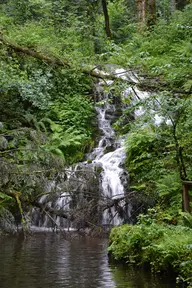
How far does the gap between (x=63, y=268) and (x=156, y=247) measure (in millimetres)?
1692

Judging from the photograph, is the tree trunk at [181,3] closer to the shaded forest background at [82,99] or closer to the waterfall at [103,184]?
the shaded forest background at [82,99]

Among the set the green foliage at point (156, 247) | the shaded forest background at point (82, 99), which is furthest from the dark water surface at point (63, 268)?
the shaded forest background at point (82, 99)

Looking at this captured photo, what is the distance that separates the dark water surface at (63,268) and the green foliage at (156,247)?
0.26 metres

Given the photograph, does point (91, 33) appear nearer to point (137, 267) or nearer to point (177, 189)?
point (177, 189)

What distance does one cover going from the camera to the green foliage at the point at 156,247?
6945 mm

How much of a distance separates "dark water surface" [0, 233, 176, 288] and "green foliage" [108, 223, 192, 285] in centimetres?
26

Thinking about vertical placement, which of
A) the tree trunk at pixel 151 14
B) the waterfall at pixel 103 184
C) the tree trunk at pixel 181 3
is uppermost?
the tree trunk at pixel 181 3

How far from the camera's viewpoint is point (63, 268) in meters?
7.74

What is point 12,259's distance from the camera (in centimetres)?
838

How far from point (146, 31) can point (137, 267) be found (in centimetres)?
1744

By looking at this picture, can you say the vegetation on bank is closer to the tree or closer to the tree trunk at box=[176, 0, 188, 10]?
the tree

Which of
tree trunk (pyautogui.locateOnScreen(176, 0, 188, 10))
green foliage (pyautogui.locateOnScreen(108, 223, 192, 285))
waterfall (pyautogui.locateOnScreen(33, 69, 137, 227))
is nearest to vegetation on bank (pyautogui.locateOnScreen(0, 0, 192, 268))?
green foliage (pyautogui.locateOnScreen(108, 223, 192, 285))

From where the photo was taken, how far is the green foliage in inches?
273

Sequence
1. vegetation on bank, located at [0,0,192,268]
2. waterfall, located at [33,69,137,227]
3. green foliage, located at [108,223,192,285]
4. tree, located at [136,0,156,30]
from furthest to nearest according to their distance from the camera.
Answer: tree, located at [136,0,156,30] < waterfall, located at [33,69,137,227] < vegetation on bank, located at [0,0,192,268] < green foliage, located at [108,223,192,285]
